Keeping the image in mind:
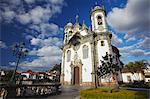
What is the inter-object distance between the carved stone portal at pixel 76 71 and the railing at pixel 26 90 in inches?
616

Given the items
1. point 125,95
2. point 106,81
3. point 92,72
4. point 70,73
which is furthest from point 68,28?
point 125,95

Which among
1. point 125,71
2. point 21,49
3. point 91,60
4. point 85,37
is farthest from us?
point 125,71

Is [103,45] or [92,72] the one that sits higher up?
[103,45]

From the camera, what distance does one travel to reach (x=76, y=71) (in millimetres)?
33406

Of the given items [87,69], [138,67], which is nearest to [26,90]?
[87,69]

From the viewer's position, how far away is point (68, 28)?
40.9 metres

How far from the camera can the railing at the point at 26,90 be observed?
37.4 feet

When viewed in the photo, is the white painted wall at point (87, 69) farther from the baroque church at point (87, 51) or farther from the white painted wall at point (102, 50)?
the white painted wall at point (102, 50)

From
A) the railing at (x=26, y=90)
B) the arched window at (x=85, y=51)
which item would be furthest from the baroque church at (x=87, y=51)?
the railing at (x=26, y=90)

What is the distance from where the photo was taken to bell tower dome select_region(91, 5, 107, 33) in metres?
32.0

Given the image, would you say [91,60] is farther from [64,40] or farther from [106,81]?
[64,40]

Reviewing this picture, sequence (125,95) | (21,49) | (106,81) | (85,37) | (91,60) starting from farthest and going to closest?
(85,37), (91,60), (106,81), (21,49), (125,95)

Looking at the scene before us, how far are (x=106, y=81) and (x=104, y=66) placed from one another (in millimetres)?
12031

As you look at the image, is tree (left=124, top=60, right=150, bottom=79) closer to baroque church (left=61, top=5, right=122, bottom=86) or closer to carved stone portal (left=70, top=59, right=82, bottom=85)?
baroque church (left=61, top=5, right=122, bottom=86)
